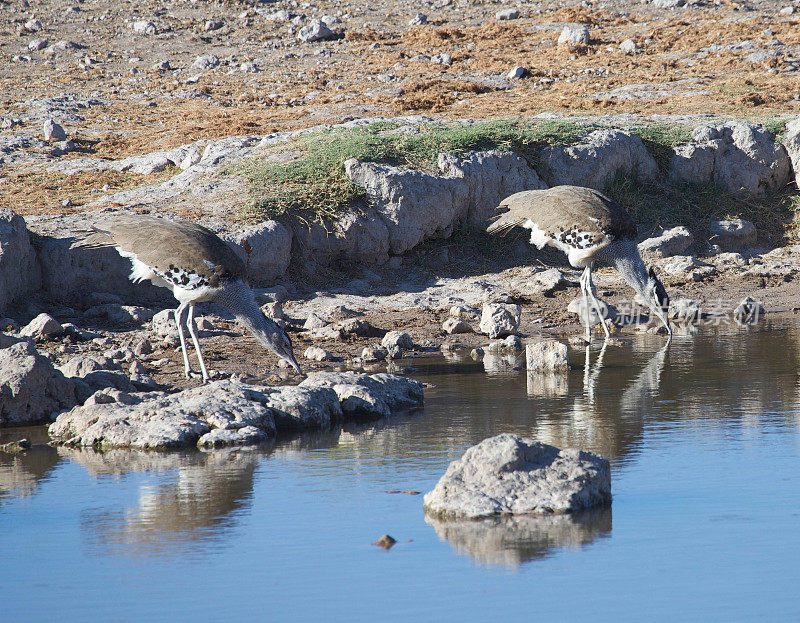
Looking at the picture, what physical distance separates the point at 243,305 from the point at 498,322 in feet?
8.62

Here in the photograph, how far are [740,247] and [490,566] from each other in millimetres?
10200

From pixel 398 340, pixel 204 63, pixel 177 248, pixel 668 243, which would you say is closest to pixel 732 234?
pixel 668 243

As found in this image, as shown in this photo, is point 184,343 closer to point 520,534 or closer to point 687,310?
point 520,534

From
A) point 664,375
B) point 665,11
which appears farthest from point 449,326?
point 665,11

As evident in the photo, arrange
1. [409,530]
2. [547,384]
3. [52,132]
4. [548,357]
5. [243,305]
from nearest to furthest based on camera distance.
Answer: [409,530], [547,384], [243,305], [548,357], [52,132]

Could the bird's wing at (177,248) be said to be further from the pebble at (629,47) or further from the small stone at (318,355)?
the pebble at (629,47)

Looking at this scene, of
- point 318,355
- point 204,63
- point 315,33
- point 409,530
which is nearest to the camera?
point 409,530

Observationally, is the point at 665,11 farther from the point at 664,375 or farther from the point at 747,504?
the point at 747,504

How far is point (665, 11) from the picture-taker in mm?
23891

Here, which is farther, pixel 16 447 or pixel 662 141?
pixel 662 141

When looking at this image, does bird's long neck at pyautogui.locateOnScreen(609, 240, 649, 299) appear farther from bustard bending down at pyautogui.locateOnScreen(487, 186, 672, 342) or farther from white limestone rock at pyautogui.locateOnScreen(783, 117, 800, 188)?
white limestone rock at pyautogui.locateOnScreen(783, 117, 800, 188)

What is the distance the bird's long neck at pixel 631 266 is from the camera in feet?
33.8

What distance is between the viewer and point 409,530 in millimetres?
4633

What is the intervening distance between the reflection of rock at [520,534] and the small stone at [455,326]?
205 inches
